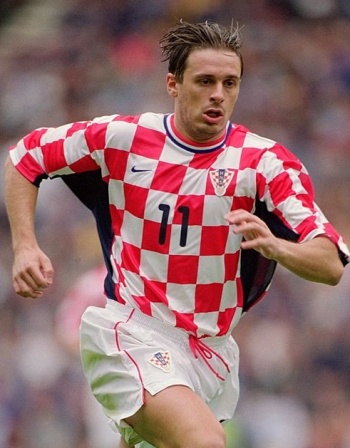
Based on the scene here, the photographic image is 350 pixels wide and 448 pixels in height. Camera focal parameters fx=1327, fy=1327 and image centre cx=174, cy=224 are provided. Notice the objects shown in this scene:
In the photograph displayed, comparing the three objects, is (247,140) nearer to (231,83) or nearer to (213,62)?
(231,83)

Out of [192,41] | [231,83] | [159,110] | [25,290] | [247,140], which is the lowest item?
[159,110]

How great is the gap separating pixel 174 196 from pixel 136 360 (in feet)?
2.32

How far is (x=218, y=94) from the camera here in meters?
5.49

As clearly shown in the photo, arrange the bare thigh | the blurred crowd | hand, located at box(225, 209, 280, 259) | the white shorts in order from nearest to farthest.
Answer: hand, located at box(225, 209, 280, 259) → the bare thigh → the white shorts → the blurred crowd

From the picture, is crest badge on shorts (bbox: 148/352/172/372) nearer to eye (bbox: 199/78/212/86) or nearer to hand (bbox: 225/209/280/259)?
hand (bbox: 225/209/280/259)

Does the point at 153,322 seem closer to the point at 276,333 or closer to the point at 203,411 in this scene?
the point at 203,411

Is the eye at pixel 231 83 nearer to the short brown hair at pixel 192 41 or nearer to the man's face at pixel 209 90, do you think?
the man's face at pixel 209 90

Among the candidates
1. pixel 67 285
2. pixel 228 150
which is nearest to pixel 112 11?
pixel 67 285

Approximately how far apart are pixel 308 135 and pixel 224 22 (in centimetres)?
163

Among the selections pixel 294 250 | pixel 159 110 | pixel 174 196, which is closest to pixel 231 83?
pixel 174 196

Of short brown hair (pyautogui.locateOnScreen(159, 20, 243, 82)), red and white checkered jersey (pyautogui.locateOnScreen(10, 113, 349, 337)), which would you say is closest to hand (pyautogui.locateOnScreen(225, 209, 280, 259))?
red and white checkered jersey (pyautogui.locateOnScreen(10, 113, 349, 337))

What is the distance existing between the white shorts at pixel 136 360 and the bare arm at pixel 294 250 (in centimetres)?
71

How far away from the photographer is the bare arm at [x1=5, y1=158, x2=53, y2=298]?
5328 mm

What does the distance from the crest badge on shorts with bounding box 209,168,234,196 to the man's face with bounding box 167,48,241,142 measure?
0.57ft
